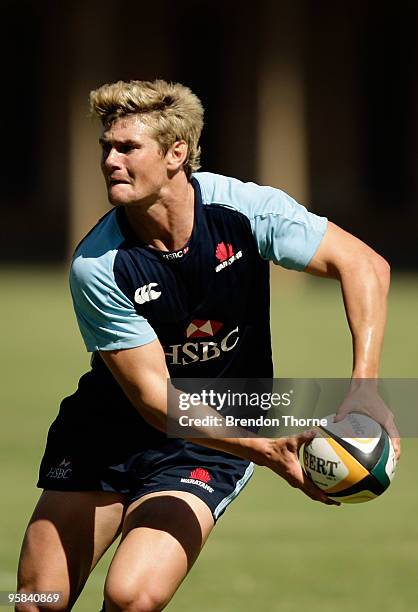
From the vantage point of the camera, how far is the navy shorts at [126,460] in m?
5.70

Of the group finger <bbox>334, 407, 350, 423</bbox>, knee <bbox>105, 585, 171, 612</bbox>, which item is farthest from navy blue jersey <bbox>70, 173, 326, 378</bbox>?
knee <bbox>105, 585, 171, 612</bbox>

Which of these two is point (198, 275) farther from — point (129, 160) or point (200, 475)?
point (200, 475)

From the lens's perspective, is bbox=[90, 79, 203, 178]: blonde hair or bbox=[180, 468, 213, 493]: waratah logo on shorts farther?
bbox=[180, 468, 213, 493]: waratah logo on shorts

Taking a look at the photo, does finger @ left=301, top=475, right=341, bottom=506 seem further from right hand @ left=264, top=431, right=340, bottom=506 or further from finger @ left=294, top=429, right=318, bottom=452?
finger @ left=294, top=429, right=318, bottom=452

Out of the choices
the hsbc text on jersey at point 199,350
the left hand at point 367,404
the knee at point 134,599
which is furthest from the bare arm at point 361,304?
the knee at point 134,599

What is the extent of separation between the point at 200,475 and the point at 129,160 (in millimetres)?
1314

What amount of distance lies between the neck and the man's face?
0.39ft

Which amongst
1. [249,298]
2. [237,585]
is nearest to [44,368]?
[237,585]

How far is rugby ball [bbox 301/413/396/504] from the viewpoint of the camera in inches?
204

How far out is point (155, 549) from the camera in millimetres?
5238

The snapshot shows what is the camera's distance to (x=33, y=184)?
79.6ft

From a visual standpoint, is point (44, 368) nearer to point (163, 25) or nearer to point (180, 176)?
point (180, 176)

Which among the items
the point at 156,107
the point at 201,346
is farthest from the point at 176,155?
the point at 201,346

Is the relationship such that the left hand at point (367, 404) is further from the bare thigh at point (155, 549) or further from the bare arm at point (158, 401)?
the bare thigh at point (155, 549)
